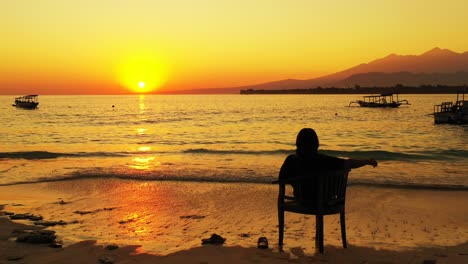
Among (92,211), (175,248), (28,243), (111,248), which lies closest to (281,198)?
(175,248)

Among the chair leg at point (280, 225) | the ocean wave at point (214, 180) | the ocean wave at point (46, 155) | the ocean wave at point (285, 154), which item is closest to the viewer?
the chair leg at point (280, 225)

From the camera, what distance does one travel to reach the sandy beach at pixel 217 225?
6121 mm

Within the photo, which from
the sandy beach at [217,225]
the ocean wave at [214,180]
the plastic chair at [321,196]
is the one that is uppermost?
the plastic chair at [321,196]

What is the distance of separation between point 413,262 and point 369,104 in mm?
84295

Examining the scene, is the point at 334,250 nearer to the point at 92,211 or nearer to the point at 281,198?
the point at 281,198

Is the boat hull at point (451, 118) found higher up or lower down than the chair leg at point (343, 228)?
lower down

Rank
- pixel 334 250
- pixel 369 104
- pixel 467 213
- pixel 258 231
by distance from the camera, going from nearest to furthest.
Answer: pixel 334 250 → pixel 258 231 → pixel 467 213 → pixel 369 104

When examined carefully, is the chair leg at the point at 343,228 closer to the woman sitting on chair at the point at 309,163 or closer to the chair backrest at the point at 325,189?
the chair backrest at the point at 325,189

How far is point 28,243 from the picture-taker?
262 inches

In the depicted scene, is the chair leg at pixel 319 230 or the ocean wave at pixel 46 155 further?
the ocean wave at pixel 46 155

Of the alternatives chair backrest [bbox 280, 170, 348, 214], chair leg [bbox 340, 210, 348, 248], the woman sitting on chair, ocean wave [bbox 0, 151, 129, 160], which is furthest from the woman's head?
ocean wave [bbox 0, 151, 129, 160]

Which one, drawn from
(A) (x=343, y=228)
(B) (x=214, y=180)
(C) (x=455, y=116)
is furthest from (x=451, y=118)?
(A) (x=343, y=228)

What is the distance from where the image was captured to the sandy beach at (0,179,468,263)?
241 inches

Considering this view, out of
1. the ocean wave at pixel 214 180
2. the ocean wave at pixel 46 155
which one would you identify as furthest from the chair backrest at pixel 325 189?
the ocean wave at pixel 46 155
